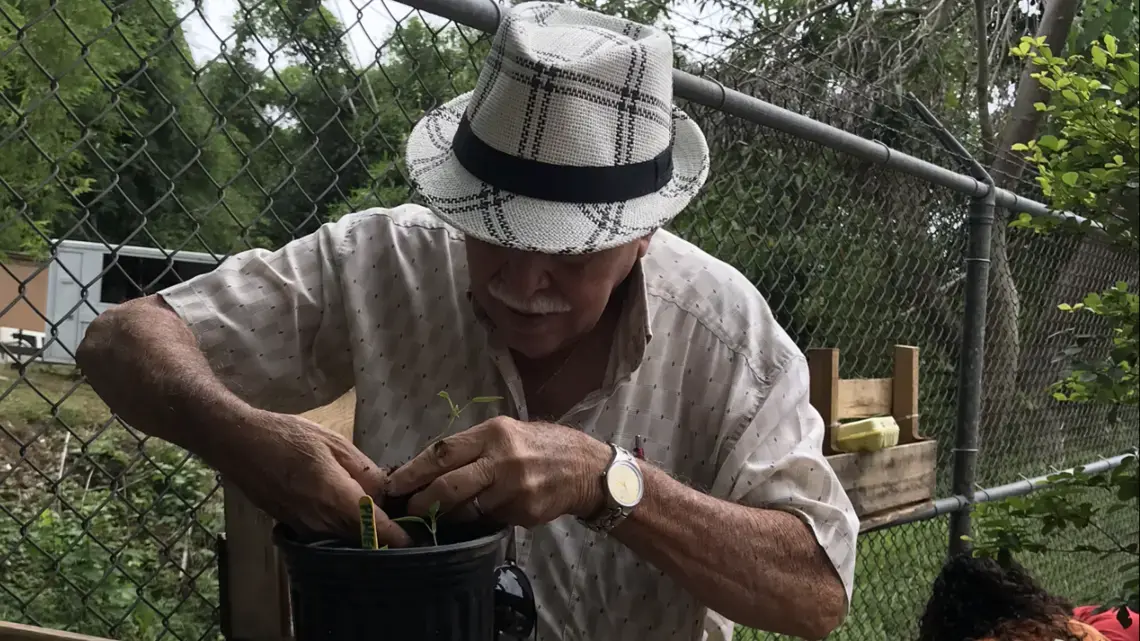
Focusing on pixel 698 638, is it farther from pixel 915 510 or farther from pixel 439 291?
pixel 915 510

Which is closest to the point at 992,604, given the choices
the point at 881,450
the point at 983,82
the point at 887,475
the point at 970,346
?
the point at 887,475

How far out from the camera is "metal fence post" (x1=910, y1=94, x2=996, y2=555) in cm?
381

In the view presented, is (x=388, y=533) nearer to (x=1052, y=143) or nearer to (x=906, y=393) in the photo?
(x=1052, y=143)

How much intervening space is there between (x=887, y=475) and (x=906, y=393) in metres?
0.33

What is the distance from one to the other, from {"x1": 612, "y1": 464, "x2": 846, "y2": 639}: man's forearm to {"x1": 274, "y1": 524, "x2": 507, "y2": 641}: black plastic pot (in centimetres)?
43

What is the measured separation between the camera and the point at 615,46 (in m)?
1.59

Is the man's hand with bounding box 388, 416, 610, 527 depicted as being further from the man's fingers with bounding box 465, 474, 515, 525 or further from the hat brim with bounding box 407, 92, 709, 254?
the hat brim with bounding box 407, 92, 709, 254

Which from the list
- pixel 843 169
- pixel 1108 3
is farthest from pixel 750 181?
pixel 1108 3

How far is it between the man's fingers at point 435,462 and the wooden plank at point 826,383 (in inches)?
71.7

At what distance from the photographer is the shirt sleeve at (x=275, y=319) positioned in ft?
5.91

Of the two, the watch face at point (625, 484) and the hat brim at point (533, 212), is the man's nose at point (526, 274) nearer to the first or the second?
the hat brim at point (533, 212)

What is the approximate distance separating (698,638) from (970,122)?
6615mm

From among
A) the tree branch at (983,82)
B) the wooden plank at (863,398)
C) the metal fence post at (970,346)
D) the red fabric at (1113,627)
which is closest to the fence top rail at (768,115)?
the metal fence post at (970,346)

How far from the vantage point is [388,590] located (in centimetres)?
106
